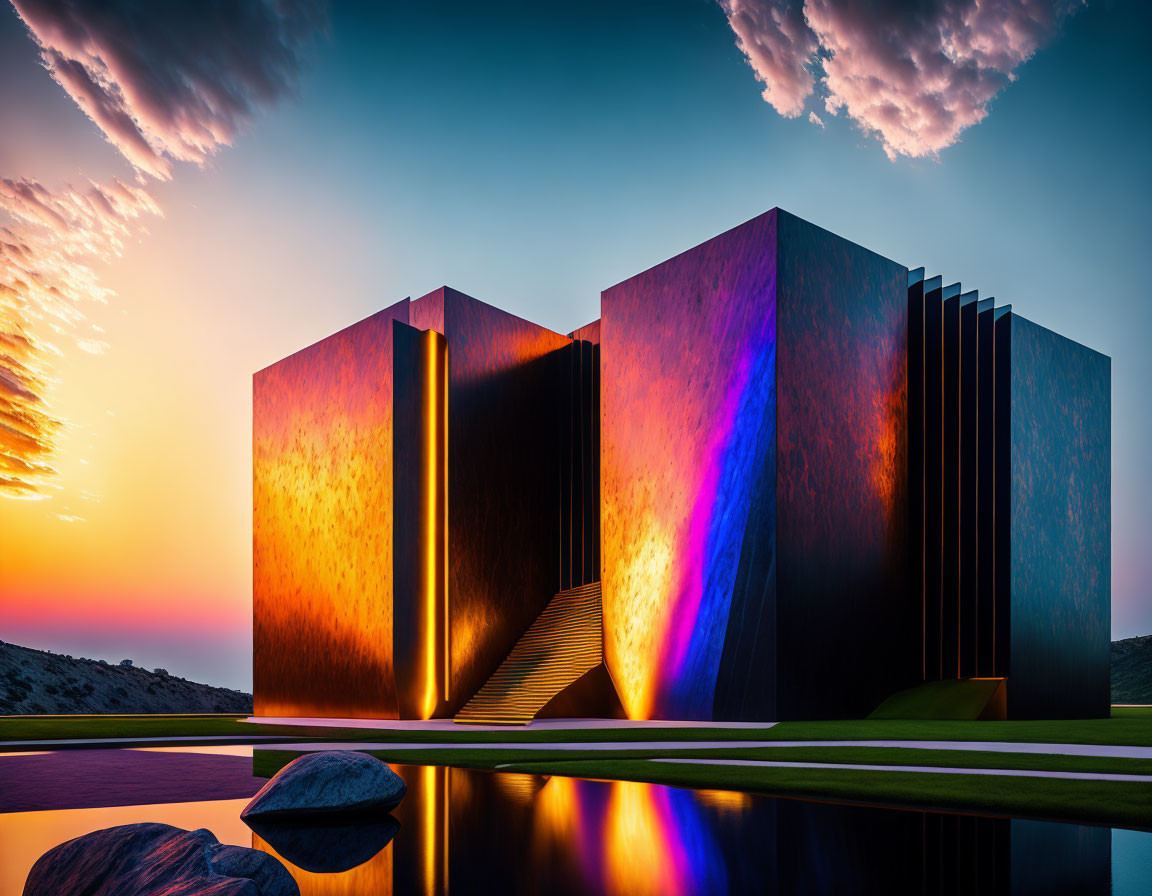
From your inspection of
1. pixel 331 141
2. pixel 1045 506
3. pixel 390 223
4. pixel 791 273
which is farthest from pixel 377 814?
pixel 390 223

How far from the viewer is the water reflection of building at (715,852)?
167 inches

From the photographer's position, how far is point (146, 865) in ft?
12.2

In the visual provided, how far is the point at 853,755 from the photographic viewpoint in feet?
33.2

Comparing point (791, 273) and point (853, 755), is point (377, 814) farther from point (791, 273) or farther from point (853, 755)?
point (791, 273)

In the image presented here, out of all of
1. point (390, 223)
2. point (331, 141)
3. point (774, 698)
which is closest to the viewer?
point (774, 698)

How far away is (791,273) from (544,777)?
1234cm

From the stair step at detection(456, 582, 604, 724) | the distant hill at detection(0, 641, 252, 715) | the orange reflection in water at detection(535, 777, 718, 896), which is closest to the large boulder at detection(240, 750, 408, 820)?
the orange reflection in water at detection(535, 777, 718, 896)

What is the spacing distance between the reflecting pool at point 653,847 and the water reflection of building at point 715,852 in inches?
0.5

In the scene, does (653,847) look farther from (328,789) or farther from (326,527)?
(326,527)

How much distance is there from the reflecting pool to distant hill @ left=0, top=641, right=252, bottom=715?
105ft

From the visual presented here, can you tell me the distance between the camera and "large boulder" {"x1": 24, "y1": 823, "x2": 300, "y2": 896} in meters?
3.62

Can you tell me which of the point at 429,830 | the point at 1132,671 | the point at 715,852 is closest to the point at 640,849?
the point at 715,852

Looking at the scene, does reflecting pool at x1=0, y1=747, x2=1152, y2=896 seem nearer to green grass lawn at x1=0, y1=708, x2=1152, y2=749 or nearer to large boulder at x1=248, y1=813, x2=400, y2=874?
large boulder at x1=248, y1=813, x2=400, y2=874

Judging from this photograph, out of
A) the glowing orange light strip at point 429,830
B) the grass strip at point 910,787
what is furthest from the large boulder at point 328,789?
the grass strip at point 910,787
